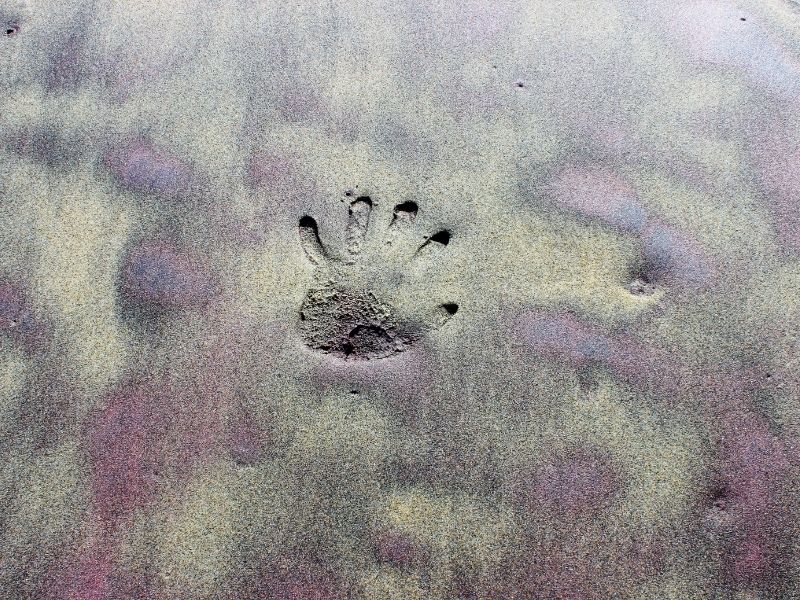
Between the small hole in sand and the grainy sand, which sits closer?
the grainy sand

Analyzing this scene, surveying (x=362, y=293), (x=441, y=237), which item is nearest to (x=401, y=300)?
(x=362, y=293)

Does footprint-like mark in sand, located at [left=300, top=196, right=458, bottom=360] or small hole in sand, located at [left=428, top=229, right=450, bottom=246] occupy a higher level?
small hole in sand, located at [left=428, top=229, right=450, bottom=246]

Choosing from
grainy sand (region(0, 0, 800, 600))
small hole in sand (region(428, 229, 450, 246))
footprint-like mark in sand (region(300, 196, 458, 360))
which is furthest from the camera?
small hole in sand (region(428, 229, 450, 246))

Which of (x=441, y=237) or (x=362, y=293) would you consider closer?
(x=362, y=293)

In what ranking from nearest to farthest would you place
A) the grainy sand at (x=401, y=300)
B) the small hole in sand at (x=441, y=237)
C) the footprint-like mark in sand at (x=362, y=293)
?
the grainy sand at (x=401, y=300)
the footprint-like mark in sand at (x=362, y=293)
the small hole in sand at (x=441, y=237)

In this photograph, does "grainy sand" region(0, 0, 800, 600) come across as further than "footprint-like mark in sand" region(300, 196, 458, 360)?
No

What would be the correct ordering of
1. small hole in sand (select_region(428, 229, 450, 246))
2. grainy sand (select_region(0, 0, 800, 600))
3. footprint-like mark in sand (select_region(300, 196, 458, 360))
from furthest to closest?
small hole in sand (select_region(428, 229, 450, 246)) → footprint-like mark in sand (select_region(300, 196, 458, 360)) → grainy sand (select_region(0, 0, 800, 600))

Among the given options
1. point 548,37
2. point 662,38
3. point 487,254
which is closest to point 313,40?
point 548,37

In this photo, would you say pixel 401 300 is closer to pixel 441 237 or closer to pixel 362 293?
pixel 362 293

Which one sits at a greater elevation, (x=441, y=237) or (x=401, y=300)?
(x=441, y=237)
